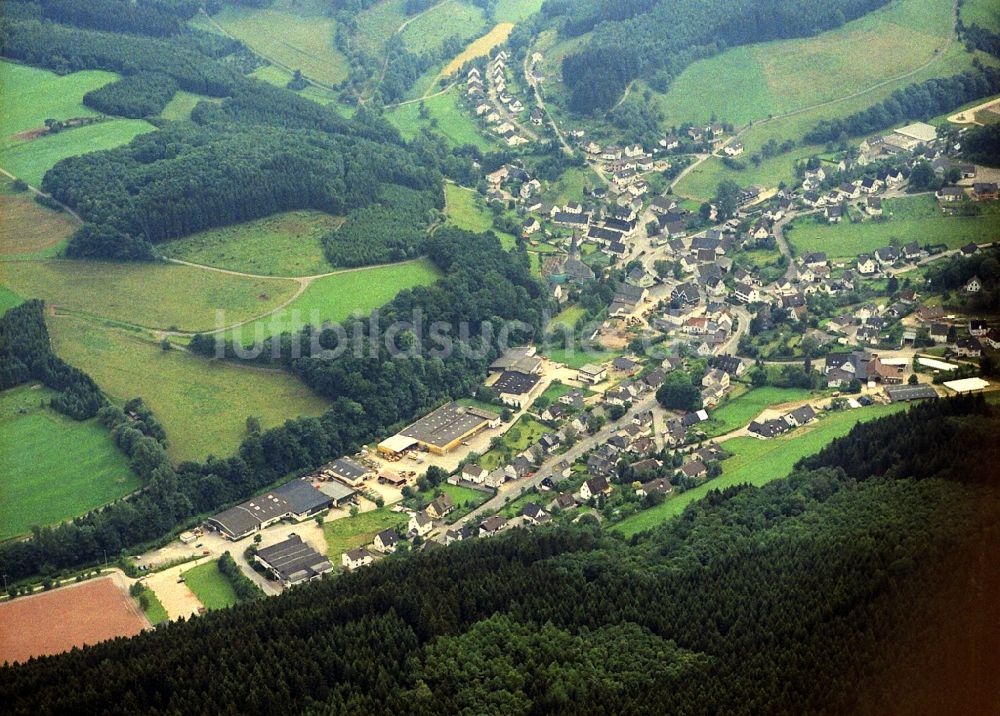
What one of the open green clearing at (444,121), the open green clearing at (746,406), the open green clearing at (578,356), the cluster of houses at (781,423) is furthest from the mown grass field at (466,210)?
the cluster of houses at (781,423)

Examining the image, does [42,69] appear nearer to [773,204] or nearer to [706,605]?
[773,204]

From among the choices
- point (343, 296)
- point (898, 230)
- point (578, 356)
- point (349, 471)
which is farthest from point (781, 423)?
point (898, 230)

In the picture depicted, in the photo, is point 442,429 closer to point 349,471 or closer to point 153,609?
point 349,471

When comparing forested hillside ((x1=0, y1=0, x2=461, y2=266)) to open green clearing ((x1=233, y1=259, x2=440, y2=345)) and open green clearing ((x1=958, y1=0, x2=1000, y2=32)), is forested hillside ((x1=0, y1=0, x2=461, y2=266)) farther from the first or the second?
open green clearing ((x1=958, y1=0, x2=1000, y2=32))

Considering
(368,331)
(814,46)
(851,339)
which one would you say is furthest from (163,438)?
(814,46)

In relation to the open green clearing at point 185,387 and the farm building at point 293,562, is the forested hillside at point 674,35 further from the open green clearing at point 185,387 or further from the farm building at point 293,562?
the farm building at point 293,562

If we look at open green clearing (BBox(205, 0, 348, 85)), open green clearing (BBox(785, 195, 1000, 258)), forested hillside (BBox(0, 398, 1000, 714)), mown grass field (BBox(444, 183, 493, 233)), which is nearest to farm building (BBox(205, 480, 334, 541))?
forested hillside (BBox(0, 398, 1000, 714))

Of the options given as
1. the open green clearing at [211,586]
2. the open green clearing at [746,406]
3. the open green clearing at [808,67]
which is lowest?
the open green clearing at [746,406]
